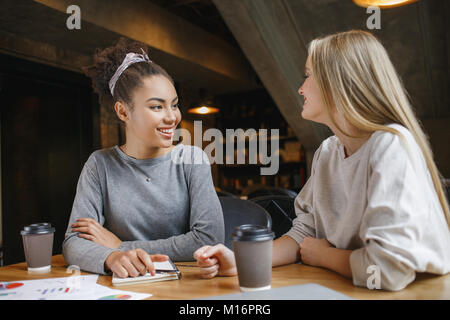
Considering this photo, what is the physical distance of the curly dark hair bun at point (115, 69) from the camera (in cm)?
161

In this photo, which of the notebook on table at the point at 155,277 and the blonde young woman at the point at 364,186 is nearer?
the blonde young woman at the point at 364,186

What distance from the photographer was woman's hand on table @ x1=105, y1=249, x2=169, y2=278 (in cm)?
104

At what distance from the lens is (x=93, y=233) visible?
1352mm

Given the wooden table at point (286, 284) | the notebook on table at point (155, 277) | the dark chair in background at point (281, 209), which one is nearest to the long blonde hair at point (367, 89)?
the wooden table at point (286, 284)

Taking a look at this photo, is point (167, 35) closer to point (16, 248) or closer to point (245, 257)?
point (16, 248)

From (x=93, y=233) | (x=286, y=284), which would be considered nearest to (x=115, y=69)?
(x=93, y=233)

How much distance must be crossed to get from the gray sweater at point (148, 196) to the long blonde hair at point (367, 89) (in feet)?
2.18

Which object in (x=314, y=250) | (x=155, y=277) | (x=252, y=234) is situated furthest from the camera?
(x=314, y=250)

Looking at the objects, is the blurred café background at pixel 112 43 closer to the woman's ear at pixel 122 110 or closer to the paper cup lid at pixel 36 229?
the woman's ear at pixel 122 110

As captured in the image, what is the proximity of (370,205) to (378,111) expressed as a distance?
0.30 meters

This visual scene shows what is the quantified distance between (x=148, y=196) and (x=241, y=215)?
1.34 ft

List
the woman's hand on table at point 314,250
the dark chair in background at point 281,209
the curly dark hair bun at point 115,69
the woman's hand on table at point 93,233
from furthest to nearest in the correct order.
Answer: the dark chair in background at point 281,209, the curly dark hair bun at point 115,69, the woman's hand on table at point 93,233, the woman's hand on table at point 314,250

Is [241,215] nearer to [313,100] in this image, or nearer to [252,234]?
[313,100]

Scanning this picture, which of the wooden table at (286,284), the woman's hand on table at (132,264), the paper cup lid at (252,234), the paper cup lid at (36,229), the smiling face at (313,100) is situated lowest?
the wooden table at (286,284)
